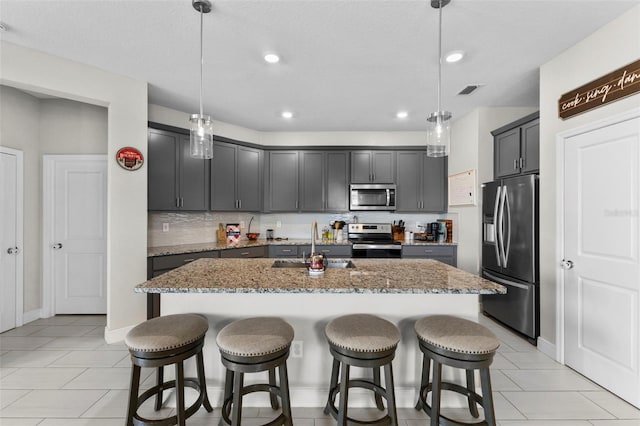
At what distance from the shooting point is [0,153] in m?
3.26

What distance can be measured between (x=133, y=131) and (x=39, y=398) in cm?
235

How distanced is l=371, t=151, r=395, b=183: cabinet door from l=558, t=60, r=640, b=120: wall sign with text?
7.91ft

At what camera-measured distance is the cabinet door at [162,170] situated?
3.65 meters

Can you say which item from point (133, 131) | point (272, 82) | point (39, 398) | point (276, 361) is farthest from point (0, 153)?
point (276, 361)

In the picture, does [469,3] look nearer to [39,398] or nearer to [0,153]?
[39,398]

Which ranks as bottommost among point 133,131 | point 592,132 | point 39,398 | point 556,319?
point 39,398

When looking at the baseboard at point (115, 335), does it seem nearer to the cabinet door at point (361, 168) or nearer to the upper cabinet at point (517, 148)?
the cabinet door at point (361, 168)

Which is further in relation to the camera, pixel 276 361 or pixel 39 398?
pixel 39 398

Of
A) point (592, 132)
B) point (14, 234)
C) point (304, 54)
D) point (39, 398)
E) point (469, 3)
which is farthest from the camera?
point (14, 234)

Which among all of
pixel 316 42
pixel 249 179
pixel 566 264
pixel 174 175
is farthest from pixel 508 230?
pixel 174 175

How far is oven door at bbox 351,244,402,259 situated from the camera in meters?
4.42

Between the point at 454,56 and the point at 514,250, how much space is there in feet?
6.54

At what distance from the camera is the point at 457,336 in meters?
1.58

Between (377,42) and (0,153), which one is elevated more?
(377,42)
